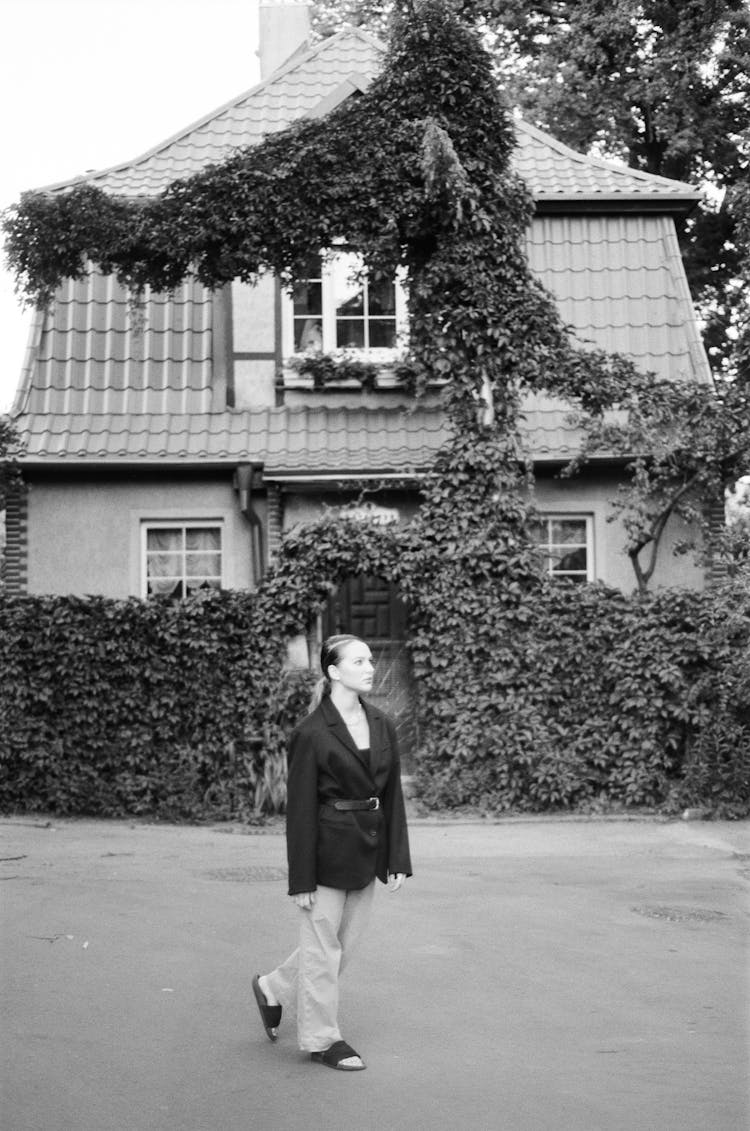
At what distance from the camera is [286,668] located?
1598 centimetres

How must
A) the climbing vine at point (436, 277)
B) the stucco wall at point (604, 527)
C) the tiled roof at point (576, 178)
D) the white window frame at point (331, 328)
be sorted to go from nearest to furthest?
the climbing vine at point (436, 277)
the stucco wall at point (604, 527)
the white window frame at point (331, 328)
the tiled roof at point (576, 178)

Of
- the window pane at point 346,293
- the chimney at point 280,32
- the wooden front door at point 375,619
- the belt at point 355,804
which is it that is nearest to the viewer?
the belt at point 355,804

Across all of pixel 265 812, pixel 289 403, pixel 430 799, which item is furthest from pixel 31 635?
pixel 289 403

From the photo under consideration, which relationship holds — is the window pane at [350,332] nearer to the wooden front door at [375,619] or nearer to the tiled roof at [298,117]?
the tiled roof at [298,117]

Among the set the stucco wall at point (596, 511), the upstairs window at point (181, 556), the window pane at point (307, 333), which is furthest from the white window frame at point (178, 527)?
the window pane at point (307, 333)

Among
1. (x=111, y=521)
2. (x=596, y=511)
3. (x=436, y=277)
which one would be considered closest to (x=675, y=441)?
(x=596, y=511)

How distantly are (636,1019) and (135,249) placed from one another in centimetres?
1220

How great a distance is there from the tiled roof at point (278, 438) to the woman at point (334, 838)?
12.2 metres

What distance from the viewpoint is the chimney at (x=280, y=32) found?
25.4m

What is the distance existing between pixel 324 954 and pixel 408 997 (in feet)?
4.21

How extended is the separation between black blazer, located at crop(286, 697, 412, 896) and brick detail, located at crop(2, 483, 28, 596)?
13.2 metres

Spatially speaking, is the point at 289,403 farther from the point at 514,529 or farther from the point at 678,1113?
the point at 678,1113

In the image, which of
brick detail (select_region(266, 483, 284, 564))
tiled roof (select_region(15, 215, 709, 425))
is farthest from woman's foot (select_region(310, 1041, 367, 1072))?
tiled roof (select_region(15, 215, 709, 425))

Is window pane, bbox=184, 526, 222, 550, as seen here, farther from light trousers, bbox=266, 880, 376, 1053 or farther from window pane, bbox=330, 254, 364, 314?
light trousers, bbox=266, 880, 376, 1053
